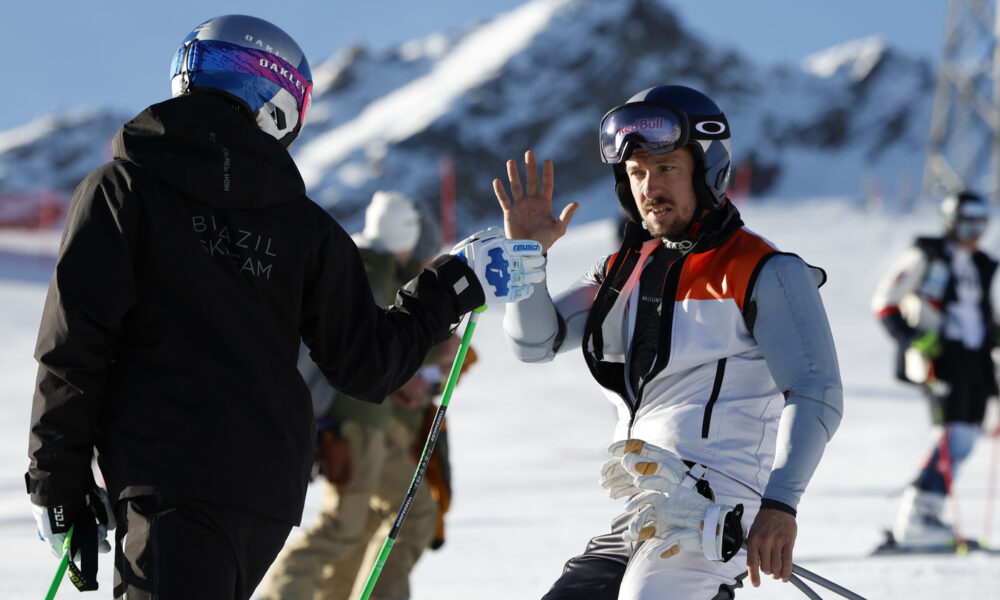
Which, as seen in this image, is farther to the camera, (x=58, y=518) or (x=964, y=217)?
(x=964, y=217)

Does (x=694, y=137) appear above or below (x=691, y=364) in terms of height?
above

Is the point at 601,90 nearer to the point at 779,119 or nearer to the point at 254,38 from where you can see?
the point at 779,119

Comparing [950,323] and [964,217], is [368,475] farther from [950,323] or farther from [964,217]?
[964,217]

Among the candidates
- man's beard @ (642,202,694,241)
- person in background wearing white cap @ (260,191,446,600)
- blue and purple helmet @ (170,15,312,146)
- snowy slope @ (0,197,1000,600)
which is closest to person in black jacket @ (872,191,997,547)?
snowy slope @ (0,197,1000,600)

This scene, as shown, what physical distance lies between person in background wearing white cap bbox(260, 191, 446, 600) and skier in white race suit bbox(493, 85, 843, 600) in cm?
179

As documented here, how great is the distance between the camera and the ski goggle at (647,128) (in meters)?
3.35

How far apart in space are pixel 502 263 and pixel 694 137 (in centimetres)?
67

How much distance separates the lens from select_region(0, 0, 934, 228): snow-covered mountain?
353ft

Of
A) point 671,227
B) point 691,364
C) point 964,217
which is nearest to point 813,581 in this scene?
point 691,364

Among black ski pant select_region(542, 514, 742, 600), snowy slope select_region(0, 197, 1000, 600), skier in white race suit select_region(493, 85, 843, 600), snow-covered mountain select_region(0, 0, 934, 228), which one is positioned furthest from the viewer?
snow-covered mountain select_region(0, 0, 934, 228)

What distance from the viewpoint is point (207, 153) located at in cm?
268

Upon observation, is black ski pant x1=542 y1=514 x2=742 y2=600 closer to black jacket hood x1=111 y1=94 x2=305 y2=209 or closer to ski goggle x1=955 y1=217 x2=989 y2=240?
black jacket hood x1=111 y1=94 x2=305 y2=209

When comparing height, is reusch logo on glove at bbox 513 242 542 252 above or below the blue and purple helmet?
below

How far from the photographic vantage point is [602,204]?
317 ft
